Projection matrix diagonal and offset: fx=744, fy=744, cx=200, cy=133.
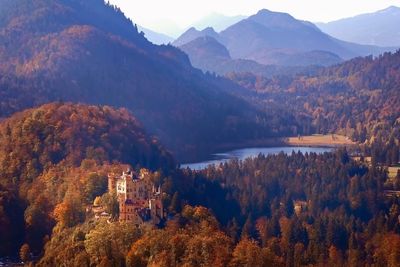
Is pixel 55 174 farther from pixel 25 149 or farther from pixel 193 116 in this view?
pixel 193 116

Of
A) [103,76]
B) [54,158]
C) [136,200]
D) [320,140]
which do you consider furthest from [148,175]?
[320,140]

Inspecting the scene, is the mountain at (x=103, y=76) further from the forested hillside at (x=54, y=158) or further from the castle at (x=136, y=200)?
the castle at (x=136, y=200)

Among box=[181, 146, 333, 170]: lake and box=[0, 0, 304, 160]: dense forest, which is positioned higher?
box=[0, 0, 304, 160]: dense forest

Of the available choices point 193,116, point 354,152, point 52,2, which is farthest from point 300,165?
point 52,2

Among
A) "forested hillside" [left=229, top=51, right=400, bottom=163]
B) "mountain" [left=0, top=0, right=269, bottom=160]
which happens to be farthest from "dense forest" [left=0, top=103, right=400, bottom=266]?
"mountain" [left=0, top=0, right=269, bottom=160]

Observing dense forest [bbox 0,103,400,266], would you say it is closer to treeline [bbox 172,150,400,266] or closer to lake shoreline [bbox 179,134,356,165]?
treeline [bbox 172,150,400,266]

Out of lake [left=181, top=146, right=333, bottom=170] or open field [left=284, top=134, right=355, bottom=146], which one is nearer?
lake [left=181, top=146, right=333, bottom=170]
